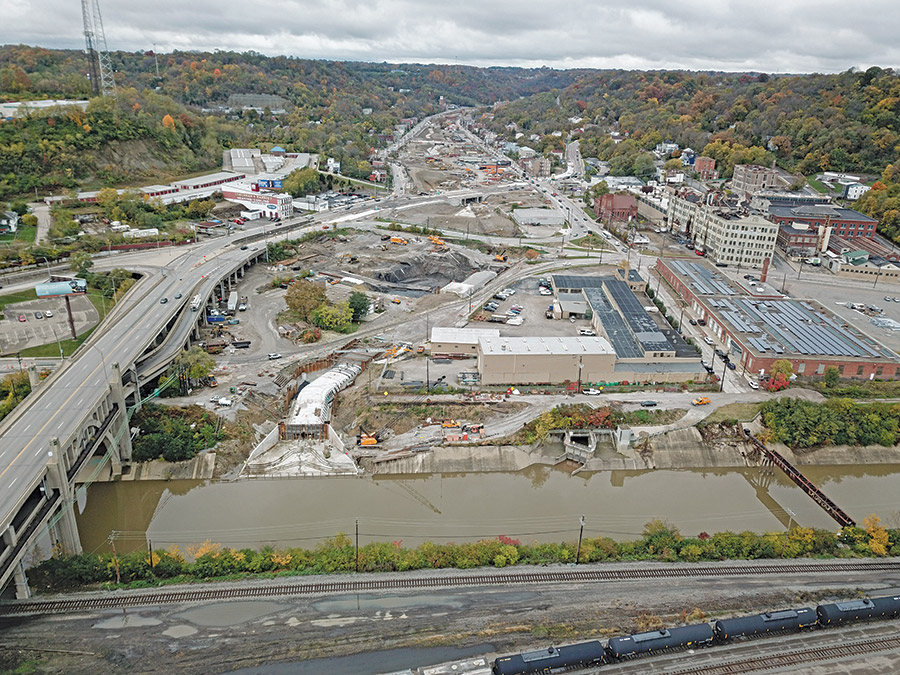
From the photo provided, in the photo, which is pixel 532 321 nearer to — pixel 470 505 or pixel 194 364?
pixel 470 505

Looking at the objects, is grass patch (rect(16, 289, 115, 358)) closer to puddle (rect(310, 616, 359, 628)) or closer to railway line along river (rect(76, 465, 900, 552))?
railway line along river (rect(76, 465, 900, 552))

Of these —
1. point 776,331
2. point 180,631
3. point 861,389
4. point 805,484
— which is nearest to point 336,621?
point 180,631

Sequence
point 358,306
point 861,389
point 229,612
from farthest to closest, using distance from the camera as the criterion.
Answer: point 358,306, point 861,389, point 229,612

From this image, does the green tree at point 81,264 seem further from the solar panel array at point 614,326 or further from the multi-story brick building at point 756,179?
the multi-story brick building at point 756,179

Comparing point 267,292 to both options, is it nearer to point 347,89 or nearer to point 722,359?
point 722,359

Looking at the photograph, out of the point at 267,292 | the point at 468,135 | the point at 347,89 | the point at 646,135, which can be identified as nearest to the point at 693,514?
the point at 267,292

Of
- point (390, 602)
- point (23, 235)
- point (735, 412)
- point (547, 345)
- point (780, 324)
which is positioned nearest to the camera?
point (390, 602)
